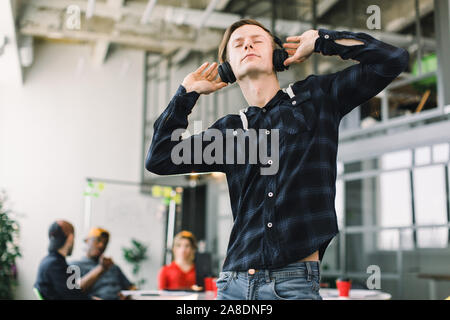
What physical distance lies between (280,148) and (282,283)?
28 cm

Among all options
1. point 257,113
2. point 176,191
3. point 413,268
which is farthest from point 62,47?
point 257,113

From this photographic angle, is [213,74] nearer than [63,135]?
Yes

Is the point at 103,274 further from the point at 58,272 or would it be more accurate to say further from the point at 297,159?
the point at 297,159

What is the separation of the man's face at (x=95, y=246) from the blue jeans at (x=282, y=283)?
13.4 feet

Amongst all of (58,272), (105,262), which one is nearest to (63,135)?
(105,262)

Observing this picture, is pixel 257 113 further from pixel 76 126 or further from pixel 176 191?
pixel 76 126

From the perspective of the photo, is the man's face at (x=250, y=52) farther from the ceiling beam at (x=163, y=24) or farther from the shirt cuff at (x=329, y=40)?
the ceiling beam at (x=163, y=24)

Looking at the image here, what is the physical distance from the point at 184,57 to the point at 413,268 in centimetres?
513

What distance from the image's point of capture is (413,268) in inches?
251

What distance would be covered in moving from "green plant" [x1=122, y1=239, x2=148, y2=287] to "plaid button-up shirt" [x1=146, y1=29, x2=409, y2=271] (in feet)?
26.6

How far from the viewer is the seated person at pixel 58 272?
3.83 m

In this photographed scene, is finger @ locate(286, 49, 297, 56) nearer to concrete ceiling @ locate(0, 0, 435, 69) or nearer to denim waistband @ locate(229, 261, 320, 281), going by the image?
denim waistband @ locate(229, 261, 320, 281)

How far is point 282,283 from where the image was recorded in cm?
100

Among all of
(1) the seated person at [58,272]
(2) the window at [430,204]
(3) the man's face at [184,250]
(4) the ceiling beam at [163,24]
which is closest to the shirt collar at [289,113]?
(1) the seated person at [58,272]
